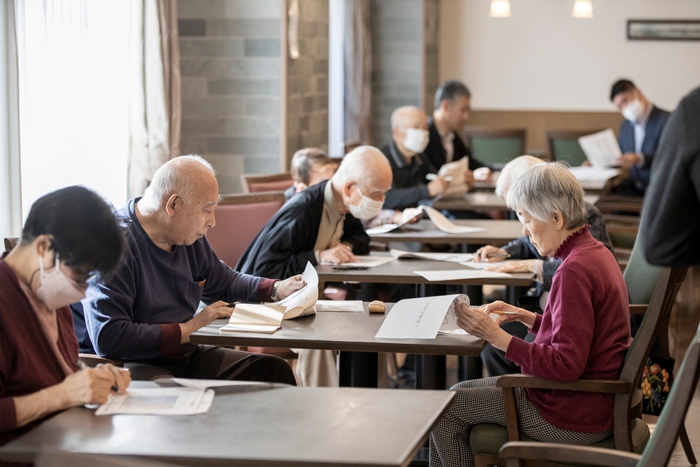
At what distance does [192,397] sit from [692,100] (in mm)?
1178

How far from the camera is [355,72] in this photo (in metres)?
8.12

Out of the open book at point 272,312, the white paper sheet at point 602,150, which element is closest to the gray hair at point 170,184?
the open book at point 272,312

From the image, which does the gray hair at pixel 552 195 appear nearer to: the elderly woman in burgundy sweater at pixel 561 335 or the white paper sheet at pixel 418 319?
the elderly woman in burgundy sweater at pixel 561 335

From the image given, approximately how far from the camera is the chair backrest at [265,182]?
4.59m

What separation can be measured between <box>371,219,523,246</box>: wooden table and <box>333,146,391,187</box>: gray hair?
0.63m

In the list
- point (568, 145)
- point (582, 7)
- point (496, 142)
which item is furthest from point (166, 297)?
point (582, 7)

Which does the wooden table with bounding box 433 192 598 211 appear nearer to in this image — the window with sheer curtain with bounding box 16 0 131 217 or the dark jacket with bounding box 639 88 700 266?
the window with sheer curtain with bounding box 16 0 131 217

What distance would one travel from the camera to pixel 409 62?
9242 millimetres

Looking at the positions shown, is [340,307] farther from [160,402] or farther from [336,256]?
[160,402]

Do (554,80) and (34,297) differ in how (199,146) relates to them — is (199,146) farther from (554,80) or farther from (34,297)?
(554,80)

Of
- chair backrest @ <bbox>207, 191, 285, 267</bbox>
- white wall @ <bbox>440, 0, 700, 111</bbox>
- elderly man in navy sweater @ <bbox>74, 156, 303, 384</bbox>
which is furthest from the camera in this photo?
white wall @ <bbox>440, 0, 700, 111</bbox>

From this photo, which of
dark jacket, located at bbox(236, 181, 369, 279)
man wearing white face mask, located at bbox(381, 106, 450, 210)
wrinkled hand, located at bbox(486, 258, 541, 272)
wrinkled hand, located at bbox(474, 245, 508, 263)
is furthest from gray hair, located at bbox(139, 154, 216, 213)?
man wearing white face mask, located at bbox(381, 106, 450, 210)

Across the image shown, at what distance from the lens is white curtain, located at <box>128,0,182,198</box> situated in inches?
175

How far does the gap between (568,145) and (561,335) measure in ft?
20.3
